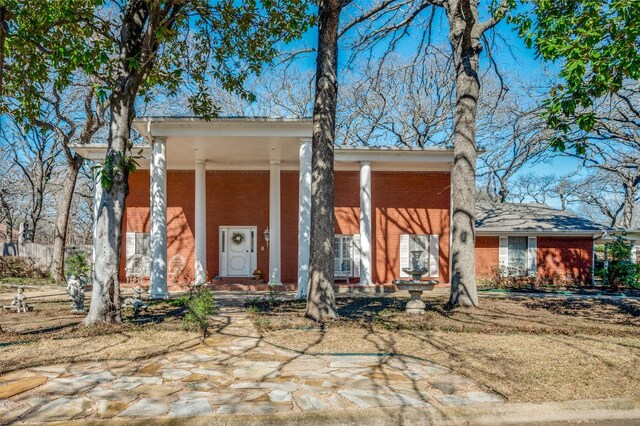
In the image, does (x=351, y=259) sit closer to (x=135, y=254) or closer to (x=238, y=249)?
(x=238, y=249)

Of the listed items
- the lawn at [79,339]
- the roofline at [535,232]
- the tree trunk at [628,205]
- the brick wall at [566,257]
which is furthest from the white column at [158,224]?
the tree trunk at [628,205]

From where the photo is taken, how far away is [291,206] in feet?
56.1

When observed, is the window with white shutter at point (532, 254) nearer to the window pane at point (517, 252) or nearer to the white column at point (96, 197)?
the window pane at point (517, 252)

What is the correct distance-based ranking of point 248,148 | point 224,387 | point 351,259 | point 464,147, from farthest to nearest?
point 351,259, point 248,148, point 464,147, point 224,387

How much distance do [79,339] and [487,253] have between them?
1589 centimetres

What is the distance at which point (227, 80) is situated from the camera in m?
10.3

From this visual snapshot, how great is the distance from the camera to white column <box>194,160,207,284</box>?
1557 cm

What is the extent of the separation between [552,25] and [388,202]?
1017 cm

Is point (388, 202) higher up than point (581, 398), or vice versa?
point (388, 202)

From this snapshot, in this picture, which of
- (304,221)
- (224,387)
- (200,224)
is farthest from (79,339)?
(200,224)

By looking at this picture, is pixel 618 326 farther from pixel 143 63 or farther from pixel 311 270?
pixel 143 63

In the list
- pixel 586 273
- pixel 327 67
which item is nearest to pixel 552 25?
pixel 327 67

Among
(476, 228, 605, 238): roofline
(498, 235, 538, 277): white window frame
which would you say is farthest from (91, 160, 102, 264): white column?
(498, 235, 538, 277): white window frame

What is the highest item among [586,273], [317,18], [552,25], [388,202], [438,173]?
[317,18]
